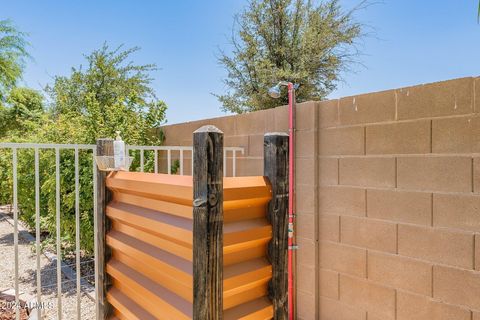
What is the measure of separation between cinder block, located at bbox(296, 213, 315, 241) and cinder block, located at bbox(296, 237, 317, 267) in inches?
1.5

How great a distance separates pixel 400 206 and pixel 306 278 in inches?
38.4

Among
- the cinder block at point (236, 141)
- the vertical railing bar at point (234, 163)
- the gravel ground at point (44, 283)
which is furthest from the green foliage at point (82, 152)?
the vertical railing bar at point (234, 163)

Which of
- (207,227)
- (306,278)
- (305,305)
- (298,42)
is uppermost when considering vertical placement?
(298,42)

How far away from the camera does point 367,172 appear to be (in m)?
2.03

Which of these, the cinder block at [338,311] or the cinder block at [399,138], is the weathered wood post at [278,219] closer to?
the cinder block at [399,138]

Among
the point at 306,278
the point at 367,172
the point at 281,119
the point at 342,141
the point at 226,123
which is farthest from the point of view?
the point at 226,123

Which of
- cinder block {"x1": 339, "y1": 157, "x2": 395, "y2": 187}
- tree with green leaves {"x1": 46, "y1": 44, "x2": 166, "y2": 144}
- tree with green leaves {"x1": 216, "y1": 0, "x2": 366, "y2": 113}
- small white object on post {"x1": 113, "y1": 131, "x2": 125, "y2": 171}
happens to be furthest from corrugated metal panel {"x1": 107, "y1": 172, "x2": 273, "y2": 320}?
tree with green leaves {"x1": 216, "y1": 0, "x2": 366, "y2": 113}

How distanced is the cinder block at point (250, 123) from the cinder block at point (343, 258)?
47.5 inches

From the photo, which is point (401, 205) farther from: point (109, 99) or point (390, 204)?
point (109, 99)

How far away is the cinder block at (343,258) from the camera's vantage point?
2076 mm

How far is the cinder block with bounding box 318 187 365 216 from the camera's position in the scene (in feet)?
6.81

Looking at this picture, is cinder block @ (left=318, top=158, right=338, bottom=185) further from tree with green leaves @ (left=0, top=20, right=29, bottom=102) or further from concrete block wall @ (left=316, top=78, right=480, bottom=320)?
tree with green leaves @ (left=0, top=20, right=29, bottom=102)

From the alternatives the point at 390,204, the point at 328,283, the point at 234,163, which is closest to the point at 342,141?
the point at 390,204

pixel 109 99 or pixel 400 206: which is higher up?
pixel 109 99
